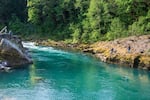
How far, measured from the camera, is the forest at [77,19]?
61.7 meters

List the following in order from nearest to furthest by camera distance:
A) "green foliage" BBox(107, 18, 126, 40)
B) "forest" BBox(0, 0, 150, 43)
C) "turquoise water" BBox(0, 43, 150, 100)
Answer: "turquoise water" BBox(0, 43, 150, 100) < "forest" BBox(0, 0, 150, 43) < "green foliage" BBox(107, 18, 126, 40)

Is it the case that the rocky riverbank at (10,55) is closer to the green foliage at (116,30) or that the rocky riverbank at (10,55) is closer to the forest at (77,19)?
the forest at (77,19)

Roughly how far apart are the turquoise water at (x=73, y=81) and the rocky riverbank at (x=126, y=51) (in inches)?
65.5

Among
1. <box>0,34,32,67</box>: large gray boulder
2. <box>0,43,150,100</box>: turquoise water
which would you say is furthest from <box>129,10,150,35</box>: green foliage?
<box>0,34,32,67</box>: large gray boulder

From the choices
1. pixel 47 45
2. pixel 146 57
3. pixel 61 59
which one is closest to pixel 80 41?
pixel 47 45

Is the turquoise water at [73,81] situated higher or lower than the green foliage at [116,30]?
lower

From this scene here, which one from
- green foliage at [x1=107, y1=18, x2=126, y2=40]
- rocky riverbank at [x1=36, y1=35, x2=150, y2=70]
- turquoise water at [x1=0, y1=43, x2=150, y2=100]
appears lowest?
turquoise water at [x1=0, y1=43, x2=150, y2=100]

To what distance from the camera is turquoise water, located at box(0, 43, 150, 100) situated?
31750mm

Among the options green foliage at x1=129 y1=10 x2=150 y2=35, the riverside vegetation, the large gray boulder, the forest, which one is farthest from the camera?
the forest

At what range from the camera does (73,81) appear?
122 feet

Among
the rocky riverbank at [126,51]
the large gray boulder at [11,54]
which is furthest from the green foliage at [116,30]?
the large gray boulder at [11,54]

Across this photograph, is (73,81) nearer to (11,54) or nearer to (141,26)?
(11,54)

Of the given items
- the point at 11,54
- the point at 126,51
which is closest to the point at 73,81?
the point at 11,54

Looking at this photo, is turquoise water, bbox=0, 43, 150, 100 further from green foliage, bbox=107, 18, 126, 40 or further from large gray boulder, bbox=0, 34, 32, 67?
green foliage, bbox=107, 18, 126, 40
